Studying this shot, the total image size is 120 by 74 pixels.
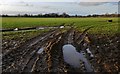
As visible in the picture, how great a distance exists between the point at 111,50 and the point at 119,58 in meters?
3.62

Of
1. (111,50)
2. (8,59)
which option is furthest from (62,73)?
(111,50)

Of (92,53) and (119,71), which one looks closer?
(119,71)

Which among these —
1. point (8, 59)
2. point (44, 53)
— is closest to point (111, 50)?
point (44, 53)

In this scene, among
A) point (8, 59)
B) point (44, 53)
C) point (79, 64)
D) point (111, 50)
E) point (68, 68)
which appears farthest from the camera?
point (111, 50)

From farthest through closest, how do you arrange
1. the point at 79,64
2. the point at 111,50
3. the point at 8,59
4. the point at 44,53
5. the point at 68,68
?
the point at 111,50 < the point at 44,53 < the point at 8,59 < the point at 79,64 < the point at 68,68

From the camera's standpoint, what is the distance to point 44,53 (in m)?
21.5

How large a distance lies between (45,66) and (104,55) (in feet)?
19.1

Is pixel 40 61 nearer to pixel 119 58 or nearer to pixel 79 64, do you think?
pixel 79 64

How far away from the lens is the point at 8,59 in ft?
63.9

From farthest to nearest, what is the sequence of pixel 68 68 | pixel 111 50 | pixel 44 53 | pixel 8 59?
pixel 111 50 < pixel 44 53 < pixel 8 59 < pixel 68 68

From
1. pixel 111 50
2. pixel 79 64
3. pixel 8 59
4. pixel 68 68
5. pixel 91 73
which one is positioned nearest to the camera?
pixel 91 73

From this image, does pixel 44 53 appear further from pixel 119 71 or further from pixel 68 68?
pixel 119 71

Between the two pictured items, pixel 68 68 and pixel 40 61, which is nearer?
pixel 68 68

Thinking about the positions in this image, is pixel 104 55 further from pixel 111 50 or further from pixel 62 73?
pixel 62 73
